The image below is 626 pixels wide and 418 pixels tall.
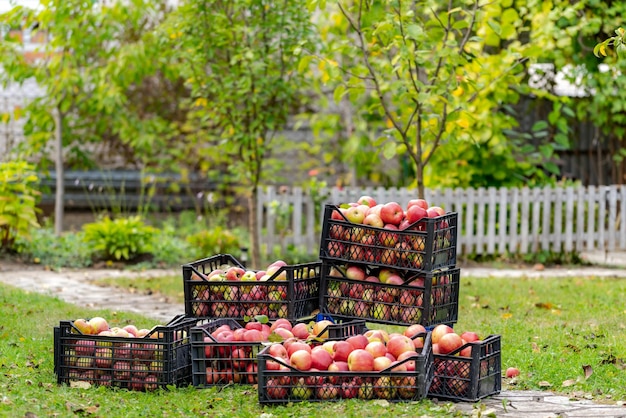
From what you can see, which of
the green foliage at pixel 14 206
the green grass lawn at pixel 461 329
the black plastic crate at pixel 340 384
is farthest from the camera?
the green foliage at pixel 14 206

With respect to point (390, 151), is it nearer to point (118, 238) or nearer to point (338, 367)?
point (338, 367)

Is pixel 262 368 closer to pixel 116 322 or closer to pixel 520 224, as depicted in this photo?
pixel 116 322

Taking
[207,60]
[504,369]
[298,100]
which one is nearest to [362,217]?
[504,369]

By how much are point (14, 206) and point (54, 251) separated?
90 cm

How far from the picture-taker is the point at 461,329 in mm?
7062

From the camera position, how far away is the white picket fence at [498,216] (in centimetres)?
1170

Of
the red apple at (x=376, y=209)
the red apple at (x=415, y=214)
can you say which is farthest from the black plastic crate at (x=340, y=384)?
the red apple at (x=376, y=209)

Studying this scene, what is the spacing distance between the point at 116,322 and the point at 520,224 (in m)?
6.55

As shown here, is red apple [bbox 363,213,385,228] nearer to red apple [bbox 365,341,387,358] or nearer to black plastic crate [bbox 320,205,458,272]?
black plastic crate [bbox 320,205,458,272]

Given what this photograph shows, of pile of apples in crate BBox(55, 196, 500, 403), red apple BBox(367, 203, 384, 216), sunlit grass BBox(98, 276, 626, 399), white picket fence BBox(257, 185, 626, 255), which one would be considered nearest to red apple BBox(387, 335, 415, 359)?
pile of apples in crate BBox(55, 196, 500, 403)

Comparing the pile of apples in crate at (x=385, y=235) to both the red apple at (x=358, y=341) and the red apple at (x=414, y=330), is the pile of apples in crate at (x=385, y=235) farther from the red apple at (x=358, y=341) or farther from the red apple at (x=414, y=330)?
the red apple at (x=358, y=341)

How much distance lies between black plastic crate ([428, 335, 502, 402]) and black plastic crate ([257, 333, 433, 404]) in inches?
7.9

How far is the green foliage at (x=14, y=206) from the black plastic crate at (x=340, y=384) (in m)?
6.90

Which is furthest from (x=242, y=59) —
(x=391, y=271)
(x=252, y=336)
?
(x=252, y=336)
